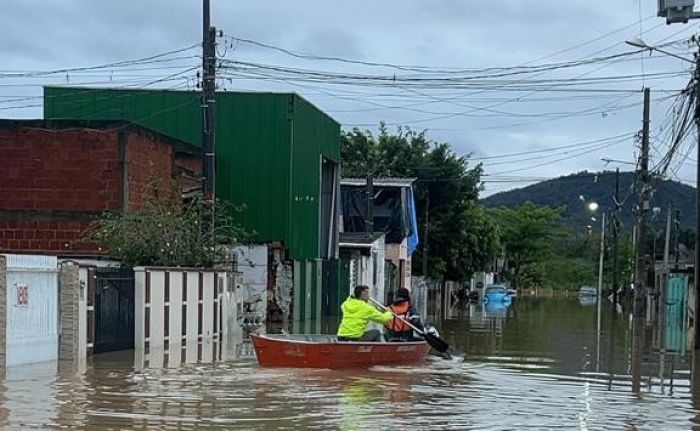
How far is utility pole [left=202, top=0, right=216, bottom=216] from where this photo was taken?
30266 mm

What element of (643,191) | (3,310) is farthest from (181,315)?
(643,191)

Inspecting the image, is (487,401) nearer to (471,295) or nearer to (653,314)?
(653,314)

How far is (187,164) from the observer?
38.2 metres

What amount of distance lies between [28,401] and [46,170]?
16.3 metres

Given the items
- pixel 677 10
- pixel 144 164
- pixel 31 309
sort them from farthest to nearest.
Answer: pixel 144 164 < pixel 677 10 < pixel 31 309

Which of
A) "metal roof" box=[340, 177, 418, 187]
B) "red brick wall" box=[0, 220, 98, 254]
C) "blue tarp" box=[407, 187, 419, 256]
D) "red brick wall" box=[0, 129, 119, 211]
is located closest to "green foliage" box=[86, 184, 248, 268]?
"red brick wall" box=[0, 220, 98, 254]

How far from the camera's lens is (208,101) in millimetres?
30422

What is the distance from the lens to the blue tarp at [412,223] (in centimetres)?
6366

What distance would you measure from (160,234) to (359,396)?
12.3 m

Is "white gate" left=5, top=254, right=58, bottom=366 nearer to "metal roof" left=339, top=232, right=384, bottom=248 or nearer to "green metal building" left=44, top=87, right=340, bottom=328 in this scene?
"green metal building" left=44, top=87, right=340, bottom=328

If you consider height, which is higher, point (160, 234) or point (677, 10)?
point (677, 10)

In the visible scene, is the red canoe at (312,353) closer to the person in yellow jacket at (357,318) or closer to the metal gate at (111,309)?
the person in yellow jacket at (357,318)

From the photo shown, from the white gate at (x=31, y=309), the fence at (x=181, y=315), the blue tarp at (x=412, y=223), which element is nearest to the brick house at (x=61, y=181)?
the fence at (x=181, y=315)

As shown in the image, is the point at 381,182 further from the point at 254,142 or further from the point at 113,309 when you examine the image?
the point at 113,309
